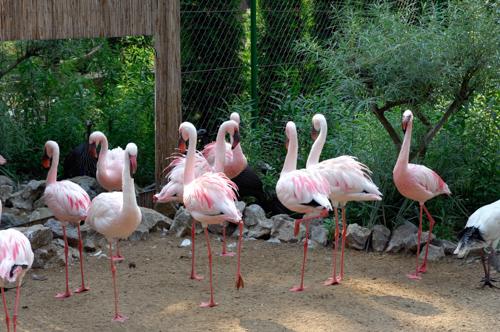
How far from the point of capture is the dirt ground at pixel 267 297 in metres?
5.68

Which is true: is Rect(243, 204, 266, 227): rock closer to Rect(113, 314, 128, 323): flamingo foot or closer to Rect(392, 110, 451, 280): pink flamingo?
Rect(392, 110, 451, 280): pink flamingo

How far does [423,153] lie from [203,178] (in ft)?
8.37

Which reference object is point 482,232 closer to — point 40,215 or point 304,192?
point 304,192

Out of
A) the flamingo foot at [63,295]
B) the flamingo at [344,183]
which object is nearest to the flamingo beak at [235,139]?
the flamingo at [344,183]

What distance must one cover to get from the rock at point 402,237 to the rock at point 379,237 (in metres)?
0.05

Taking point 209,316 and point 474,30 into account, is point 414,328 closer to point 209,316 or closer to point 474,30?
point 209,316

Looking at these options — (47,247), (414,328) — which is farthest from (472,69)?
(47,247)

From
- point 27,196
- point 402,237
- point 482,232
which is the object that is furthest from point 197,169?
point 482,232

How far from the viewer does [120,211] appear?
5.91 metres

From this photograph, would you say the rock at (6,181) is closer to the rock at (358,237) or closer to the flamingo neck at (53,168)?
the flamingo neck at (53,168)

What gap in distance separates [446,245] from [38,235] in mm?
3582

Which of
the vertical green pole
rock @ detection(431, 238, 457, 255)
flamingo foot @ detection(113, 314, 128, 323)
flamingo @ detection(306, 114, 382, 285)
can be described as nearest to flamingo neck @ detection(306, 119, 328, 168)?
flamingo @ detection(306, 114, 382, 285)

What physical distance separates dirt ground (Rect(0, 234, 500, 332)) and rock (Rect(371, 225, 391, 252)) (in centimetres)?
11

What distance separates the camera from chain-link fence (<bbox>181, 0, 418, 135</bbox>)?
29.8ft
